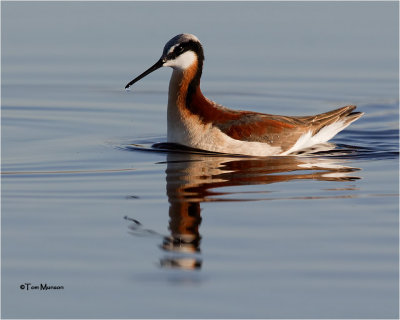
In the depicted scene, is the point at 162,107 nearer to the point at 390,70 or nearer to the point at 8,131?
the point at 8,131

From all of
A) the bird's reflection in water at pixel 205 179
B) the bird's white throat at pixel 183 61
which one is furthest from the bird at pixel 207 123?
the bird's reflection in water at pixel 205 179

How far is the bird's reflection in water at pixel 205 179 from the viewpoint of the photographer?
9.51 meters

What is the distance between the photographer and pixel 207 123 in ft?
46.0

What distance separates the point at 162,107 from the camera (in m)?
17.6

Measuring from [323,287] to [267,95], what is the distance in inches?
406

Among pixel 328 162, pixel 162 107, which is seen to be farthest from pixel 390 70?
pixel 328 162

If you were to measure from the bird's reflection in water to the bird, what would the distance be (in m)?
0.26

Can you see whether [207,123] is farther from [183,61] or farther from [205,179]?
[205,179]

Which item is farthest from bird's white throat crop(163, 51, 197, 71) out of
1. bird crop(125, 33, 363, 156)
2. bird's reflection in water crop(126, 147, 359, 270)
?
bird's reflection in water crop(126, 147, 359, 270)

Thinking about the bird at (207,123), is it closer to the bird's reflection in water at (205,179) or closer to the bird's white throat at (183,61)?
the bird's white throat at (183,61)

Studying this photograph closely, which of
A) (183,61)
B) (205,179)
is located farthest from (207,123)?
(205,179)

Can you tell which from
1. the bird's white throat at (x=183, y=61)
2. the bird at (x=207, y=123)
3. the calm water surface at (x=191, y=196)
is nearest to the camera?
the calm water surface at (x=191, y=196)

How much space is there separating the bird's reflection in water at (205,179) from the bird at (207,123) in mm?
260

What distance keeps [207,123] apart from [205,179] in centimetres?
192
